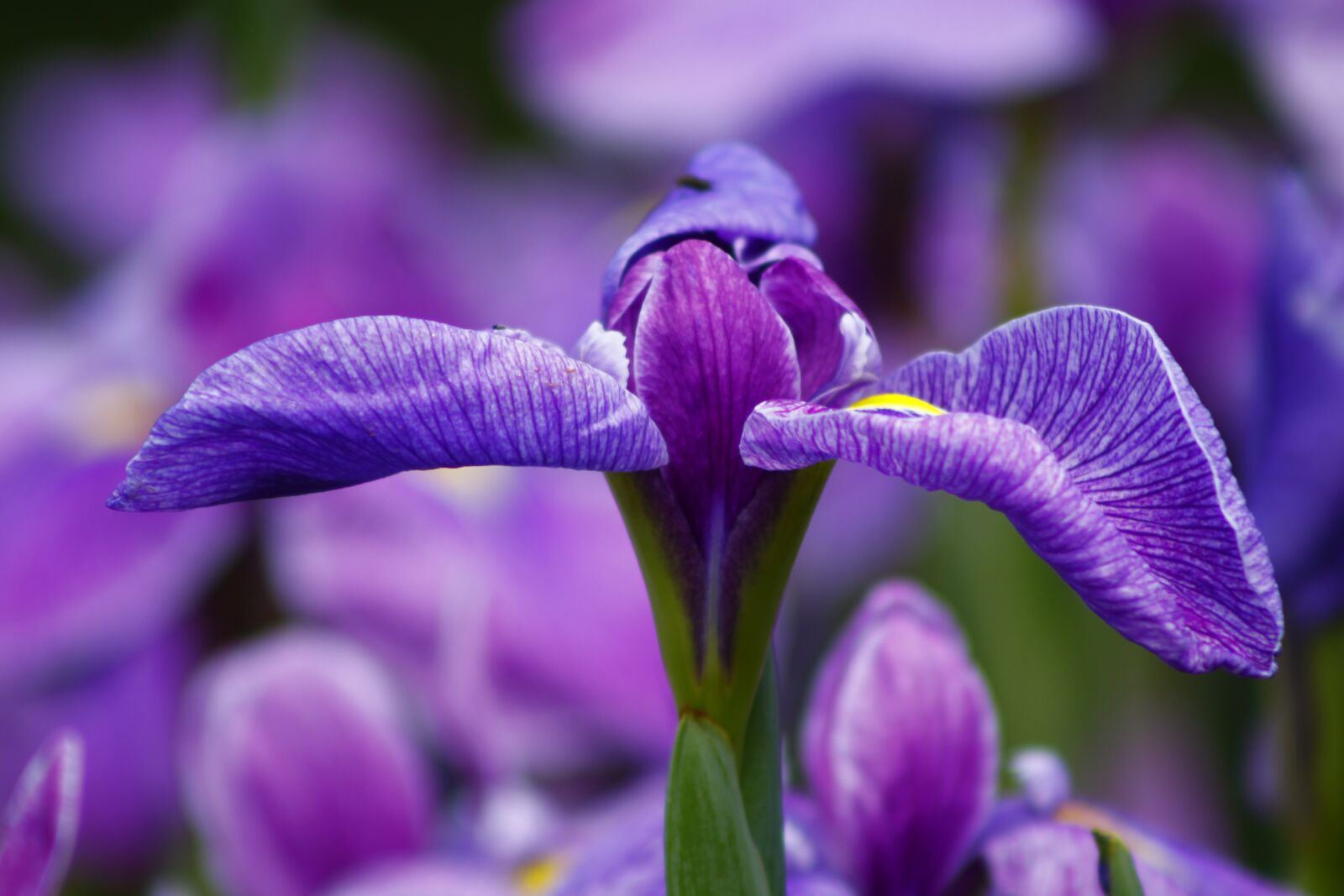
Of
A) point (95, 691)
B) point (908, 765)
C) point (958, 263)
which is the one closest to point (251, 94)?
point (95, 691)

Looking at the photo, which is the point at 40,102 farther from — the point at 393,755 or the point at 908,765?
the point at 908,765

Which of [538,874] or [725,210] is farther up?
[725,210]

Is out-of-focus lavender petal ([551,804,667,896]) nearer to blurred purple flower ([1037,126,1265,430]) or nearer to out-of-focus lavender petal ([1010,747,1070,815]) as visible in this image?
out-of-focus lavender petal ([1010,747,1070,815])

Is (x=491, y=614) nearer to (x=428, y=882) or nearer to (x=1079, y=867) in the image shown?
(x=428, y=882)

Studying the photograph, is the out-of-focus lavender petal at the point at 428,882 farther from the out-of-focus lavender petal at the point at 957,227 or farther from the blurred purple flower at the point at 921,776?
the out-of-focus lavender petal at the point at 957,227

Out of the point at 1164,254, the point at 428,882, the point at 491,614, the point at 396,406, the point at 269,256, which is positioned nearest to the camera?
the point at 396,406

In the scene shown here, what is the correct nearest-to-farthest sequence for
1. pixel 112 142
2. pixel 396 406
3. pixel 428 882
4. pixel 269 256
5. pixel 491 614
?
pixel 396 406 → pixel 428 882 → pixel 491 614 → pixel 269 256 → pixel 112 142

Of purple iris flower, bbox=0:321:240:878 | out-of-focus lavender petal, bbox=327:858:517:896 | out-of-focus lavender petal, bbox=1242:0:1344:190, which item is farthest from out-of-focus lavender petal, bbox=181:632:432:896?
out-of-focus lavender petal, bbox=1242:0:1344:190

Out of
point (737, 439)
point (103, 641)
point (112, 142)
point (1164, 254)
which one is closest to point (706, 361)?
point (737, 439)
